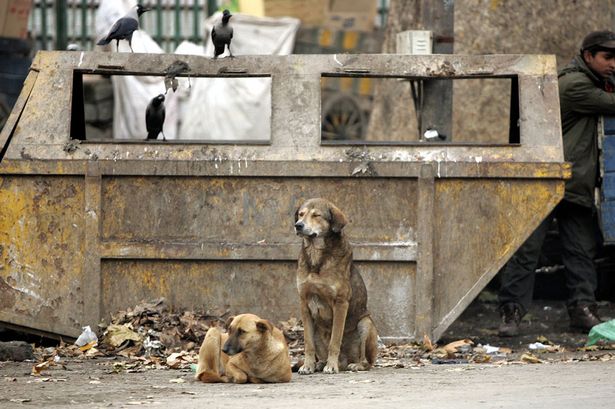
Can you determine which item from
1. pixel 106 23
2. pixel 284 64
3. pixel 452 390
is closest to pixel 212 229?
pixel 284 64

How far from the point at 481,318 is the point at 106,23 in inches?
328

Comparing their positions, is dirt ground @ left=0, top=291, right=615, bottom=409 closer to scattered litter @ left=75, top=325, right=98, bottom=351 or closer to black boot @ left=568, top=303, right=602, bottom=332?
scattered litter @ left=75, top=325, right=98, bottom=351

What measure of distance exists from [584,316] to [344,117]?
8.98m

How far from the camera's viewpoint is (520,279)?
1012cm

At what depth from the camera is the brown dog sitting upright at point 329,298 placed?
7.93 meters

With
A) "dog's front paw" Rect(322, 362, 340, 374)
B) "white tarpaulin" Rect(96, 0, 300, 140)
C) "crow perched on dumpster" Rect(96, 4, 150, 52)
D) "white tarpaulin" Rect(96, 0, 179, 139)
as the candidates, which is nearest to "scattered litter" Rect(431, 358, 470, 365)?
"dog's front paw" Rect(322, 362, 340, 374)

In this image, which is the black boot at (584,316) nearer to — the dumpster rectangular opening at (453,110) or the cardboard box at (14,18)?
the dumpster rectangular opening at (453,110)

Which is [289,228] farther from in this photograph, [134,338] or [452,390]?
[452,390]

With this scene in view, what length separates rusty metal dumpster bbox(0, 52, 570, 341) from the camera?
29.6 ft

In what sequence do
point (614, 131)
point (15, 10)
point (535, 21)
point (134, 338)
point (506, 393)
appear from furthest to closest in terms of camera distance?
point (15, 10), point (535, 21), point (614, 131), point (134, 338), point (506, 393)

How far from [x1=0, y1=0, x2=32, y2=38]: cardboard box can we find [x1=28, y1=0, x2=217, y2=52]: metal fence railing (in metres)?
1.69

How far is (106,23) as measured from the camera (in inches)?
695

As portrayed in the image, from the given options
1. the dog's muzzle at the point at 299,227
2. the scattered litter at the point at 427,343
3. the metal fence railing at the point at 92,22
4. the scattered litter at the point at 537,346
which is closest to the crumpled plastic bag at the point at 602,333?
the scattered litter at the point at 537,346

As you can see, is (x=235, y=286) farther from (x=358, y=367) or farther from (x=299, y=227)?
(x=299, y=227)
